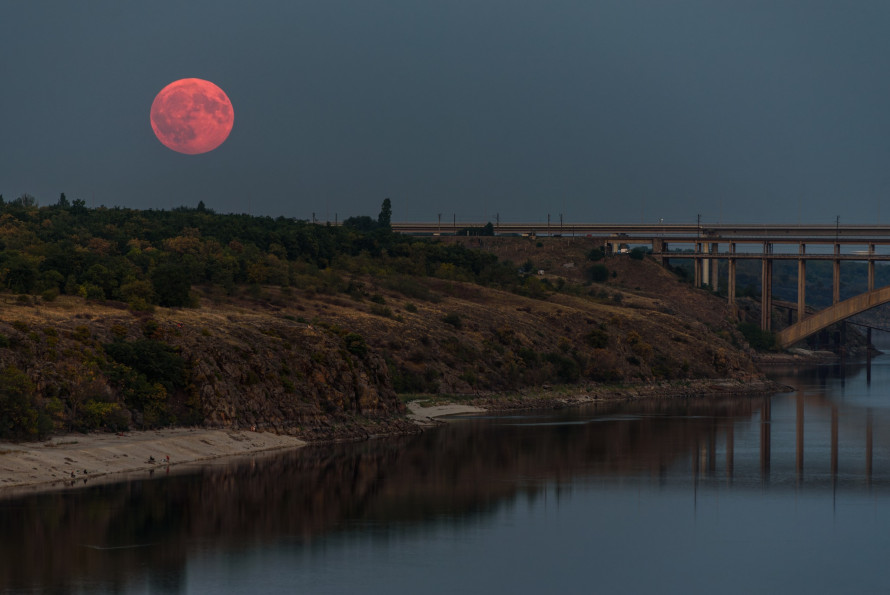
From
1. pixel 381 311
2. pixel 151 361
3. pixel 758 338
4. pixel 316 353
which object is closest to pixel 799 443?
pixel 316 353

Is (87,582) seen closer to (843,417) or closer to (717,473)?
(717,473)

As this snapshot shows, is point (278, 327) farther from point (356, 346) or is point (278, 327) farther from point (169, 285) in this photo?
point (169, 285)

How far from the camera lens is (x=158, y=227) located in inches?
5861

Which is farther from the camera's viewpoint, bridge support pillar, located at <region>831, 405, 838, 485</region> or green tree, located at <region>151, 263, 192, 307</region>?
green tree, located at <region>151, 263, 192, 307</region>

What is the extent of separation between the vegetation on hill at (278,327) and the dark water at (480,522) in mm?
7064

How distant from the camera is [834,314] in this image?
18700cm

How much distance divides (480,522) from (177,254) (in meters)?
78.3

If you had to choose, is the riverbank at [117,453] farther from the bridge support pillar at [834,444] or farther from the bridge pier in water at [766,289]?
the bridge pier in water at [766,289]

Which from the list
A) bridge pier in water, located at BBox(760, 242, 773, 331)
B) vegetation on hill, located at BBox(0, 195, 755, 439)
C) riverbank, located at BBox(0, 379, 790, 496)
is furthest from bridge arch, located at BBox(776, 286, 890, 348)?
riverbank, located at BBox(0, 379, 790, 496)

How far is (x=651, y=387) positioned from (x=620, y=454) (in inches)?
2122

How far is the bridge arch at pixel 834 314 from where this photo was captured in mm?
180250

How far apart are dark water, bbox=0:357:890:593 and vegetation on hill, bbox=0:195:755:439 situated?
7064 millimetres

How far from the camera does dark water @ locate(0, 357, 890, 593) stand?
137 feet

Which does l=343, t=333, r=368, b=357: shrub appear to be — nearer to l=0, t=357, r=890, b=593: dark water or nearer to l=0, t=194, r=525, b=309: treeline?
l=0, t=357, r=890, b=593: dark water
